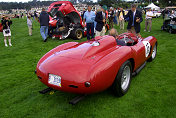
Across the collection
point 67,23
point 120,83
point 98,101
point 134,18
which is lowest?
point 98,101

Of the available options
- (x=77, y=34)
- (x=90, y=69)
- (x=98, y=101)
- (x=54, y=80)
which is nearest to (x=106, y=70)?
(x=90, y=69)

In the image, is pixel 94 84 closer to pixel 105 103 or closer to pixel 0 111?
pixel 105 103

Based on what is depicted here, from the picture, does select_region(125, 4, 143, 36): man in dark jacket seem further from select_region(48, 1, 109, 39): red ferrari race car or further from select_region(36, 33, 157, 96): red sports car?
select_region(48, 1, 109, 39): red ferrari race car

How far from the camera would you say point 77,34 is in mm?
9664

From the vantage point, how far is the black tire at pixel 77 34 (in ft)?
31.1

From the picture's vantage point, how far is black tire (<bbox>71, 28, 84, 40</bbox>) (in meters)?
9.49

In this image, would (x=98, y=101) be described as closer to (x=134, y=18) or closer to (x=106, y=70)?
(x=106, y=70)

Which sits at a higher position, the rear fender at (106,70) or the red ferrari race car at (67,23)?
the red ferrari race car at (67,23)

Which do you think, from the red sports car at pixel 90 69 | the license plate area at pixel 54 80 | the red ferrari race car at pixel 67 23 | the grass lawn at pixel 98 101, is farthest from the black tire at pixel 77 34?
the license plate area at pixel 54 80

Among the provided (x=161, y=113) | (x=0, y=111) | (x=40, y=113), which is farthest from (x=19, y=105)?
(x=161, y=113)

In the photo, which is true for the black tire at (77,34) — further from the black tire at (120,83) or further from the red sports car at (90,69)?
the black tire at (120,83)

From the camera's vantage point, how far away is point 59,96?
3336mm

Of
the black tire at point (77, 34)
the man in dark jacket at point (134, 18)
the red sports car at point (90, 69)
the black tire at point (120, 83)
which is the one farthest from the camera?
the black tire at point (77, 34)

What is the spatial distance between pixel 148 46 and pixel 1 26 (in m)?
7.18
